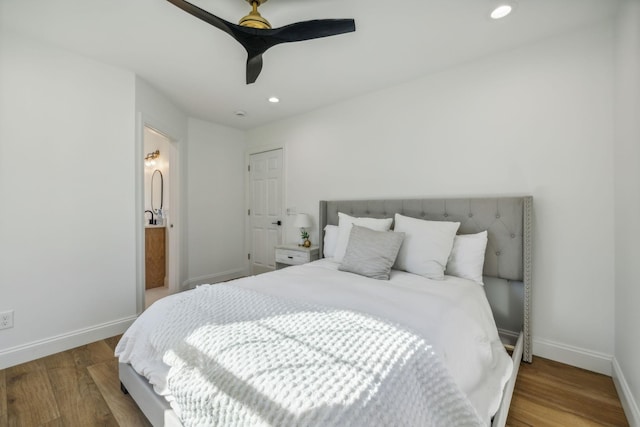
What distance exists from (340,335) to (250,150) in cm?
Result: 375

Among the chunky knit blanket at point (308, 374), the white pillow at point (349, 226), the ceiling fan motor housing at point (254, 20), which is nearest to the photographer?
the chunky knit blanket at point (308, 374)

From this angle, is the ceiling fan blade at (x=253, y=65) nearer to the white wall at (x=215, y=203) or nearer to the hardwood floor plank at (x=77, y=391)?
Result: the white wall at (x=215, y=203)

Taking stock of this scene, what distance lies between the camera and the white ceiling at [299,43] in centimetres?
171

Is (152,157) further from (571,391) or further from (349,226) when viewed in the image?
(571,391)

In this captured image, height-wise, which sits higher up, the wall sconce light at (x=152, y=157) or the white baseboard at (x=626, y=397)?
the wall sconce light at (x=152, y=157)

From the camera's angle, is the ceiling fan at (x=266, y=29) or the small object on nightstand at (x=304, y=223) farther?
the small object on nightstand at (x=304, y=223)

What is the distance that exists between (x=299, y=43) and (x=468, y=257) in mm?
2108

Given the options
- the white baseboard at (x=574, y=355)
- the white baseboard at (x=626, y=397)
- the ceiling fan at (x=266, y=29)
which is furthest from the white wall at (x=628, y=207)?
the ceiling fan at (x=266, y=29)

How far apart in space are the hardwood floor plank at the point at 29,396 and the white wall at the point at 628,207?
3.17 metres

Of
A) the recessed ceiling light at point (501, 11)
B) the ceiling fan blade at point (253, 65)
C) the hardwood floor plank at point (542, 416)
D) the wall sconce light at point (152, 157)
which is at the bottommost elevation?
the hardwood floor plank at point (542, 416)

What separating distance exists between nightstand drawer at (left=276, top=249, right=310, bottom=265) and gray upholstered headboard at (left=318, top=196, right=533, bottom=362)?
1429 mm

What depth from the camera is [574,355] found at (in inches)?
76.2

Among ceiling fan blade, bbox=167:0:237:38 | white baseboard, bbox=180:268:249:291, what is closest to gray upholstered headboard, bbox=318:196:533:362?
ceiling fan blade, bbox=167:0:237:38

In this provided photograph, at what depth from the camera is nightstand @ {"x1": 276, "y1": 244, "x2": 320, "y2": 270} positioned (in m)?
3.10
